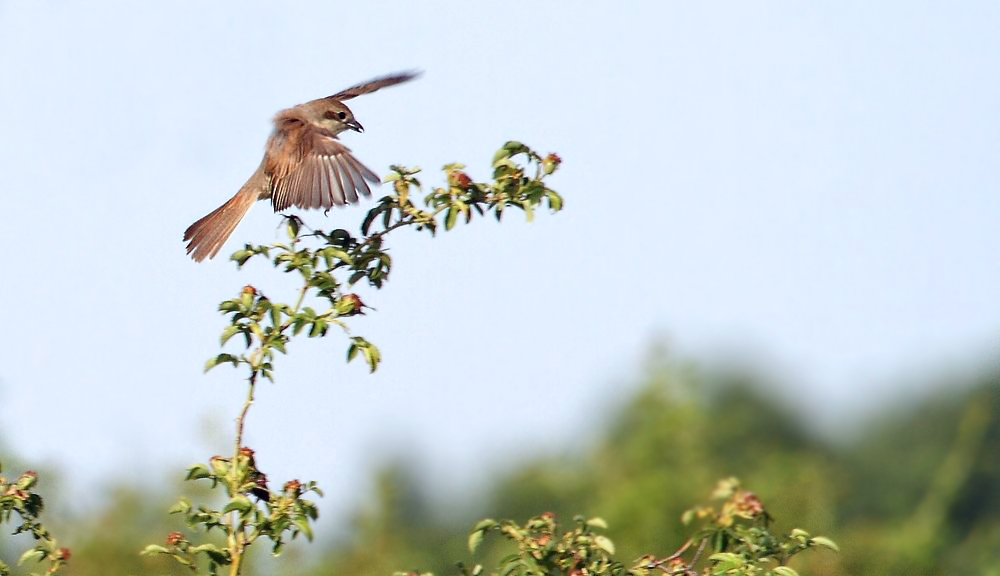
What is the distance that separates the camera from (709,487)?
15867 millimetres

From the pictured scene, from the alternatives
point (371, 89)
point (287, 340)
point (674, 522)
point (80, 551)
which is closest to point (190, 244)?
point (371, 89)

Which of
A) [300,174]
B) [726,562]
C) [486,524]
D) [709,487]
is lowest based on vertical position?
[726,562]

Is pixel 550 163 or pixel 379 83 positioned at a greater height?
pixel 379 83

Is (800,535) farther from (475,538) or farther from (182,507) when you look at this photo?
(182,507)

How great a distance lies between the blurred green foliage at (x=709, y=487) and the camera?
11008 mm

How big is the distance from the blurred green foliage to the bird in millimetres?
2862

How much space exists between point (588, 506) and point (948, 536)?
5153 millimetres

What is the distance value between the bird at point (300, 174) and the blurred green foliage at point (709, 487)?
2862 mm

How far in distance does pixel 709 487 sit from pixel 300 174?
10885mm

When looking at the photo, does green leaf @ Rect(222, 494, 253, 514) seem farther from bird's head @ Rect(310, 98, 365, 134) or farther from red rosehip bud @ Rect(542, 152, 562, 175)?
bird's head @ Rect(310, 98, 365, 134)

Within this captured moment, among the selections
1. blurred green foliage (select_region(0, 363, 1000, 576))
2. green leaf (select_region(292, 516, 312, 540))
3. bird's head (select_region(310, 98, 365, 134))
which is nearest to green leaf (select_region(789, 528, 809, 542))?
green leaf (select_region(292, 516, 312, 540))

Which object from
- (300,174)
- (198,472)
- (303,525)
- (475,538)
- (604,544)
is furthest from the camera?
(300,174)

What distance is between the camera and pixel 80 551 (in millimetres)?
10930

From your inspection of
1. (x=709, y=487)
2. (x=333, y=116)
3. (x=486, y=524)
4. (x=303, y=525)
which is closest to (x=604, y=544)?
(x=486, y=524)
